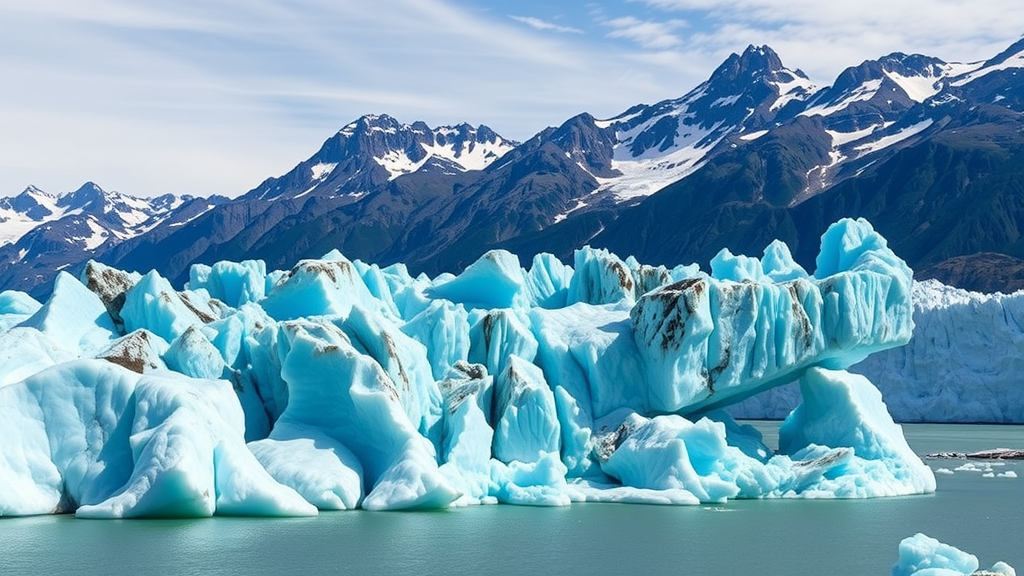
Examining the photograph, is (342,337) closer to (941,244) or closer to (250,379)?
(250,379)

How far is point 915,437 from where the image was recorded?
3872cm

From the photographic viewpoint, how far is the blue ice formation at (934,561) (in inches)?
423

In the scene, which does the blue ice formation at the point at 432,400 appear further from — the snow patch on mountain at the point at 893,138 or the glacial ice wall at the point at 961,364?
the snow patch on mountain at the point at 893,138

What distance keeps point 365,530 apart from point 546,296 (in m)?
17.1

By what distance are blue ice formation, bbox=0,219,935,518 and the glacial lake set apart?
52 cm

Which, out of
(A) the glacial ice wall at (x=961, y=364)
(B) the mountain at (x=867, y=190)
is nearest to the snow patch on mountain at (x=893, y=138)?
(B) the mountain at (x=867, y=190)

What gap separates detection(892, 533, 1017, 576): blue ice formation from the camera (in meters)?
10.7

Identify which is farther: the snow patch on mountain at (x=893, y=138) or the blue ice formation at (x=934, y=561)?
the snow patch on mountain at (x=893, y=138)

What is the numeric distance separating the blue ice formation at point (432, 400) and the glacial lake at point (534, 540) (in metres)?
0.52

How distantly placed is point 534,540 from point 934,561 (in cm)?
565

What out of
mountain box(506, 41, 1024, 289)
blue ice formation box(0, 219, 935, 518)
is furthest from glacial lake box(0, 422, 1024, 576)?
mountain box(506, 41, 1024, 289)

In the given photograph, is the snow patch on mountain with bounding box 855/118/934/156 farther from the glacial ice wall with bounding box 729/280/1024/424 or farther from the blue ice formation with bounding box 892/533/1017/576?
the blue ice formation with bounding box 892/533/1017/576

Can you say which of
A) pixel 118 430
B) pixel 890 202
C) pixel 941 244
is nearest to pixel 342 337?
pixel 118 430

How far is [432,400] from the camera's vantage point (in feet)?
66.6
